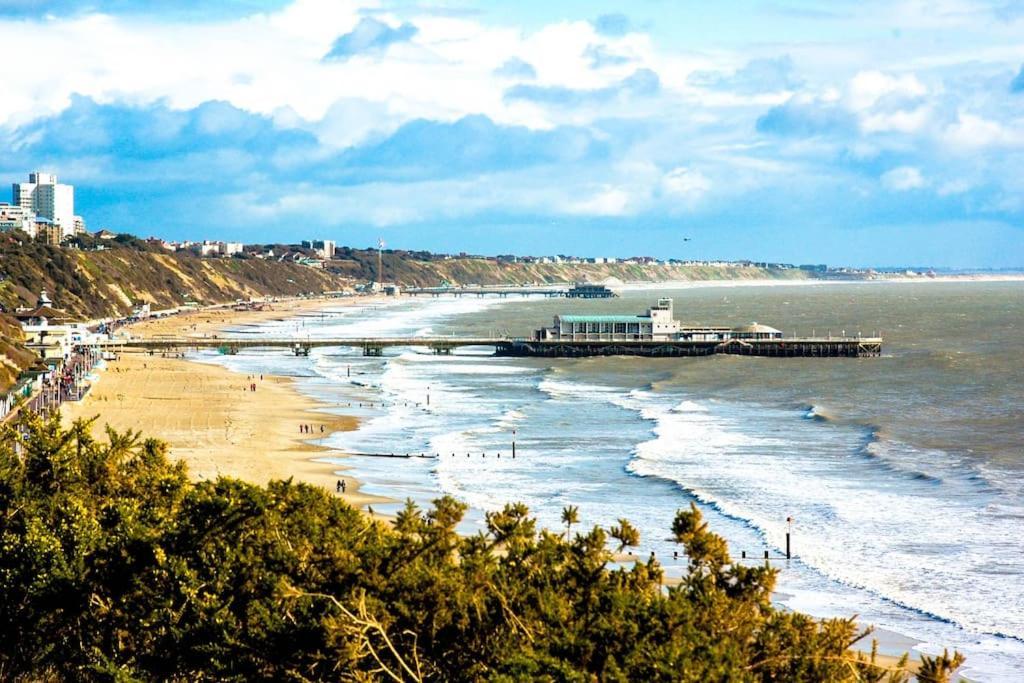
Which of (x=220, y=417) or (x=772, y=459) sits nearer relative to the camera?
(x=772, y=459)

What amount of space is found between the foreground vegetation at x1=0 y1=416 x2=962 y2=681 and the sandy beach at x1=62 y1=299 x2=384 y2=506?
17.4 meters

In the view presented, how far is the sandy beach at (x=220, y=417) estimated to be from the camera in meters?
57.6

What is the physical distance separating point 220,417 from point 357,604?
59459 millimetres

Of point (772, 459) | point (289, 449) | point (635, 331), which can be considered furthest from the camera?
point (635, 331)

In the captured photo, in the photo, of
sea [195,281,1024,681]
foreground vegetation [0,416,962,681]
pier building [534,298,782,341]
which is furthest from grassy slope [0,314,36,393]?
foreground vegetation [0,416,962,681]

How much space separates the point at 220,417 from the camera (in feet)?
251

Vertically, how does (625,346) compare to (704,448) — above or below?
above

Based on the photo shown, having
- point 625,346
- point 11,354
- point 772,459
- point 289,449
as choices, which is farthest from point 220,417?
point 625,346

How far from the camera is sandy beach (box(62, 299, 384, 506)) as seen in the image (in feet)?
189

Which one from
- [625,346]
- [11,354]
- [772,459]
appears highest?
[11,354]

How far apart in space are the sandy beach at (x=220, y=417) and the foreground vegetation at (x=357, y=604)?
686 inches

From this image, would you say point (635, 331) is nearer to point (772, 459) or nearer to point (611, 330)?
point (611, 330)

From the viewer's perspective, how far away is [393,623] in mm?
19844

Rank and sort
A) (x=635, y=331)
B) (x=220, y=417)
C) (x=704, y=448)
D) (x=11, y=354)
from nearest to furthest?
(x=704, y=448) < (x=220, y=417) < (x=11, y=354) < (x=635, y=331)
